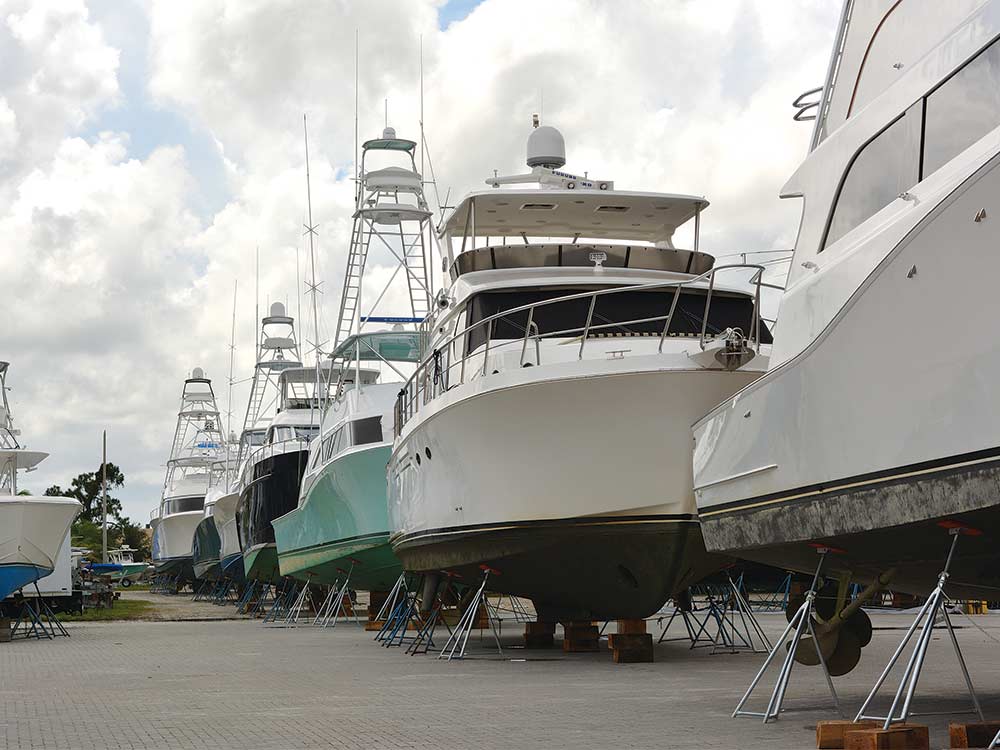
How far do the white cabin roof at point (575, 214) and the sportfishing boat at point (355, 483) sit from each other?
4.73 meters

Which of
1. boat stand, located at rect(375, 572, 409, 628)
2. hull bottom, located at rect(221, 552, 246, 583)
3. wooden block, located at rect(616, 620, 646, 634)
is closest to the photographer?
wooden block, located at rect(616, 620, 646, 634)

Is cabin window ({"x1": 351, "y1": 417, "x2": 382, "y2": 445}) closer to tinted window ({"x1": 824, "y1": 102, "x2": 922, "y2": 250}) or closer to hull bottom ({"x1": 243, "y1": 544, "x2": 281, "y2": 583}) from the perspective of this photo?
hull bottom ({"x1": 243, "y1": 544, "x2": 281, "y2": 583})

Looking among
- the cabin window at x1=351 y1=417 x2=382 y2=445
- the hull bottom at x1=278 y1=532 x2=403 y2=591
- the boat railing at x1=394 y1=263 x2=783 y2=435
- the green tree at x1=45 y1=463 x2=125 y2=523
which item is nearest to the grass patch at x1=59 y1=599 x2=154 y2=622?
the hull bottom at x1=278 y1=532 x2=403 y2=591

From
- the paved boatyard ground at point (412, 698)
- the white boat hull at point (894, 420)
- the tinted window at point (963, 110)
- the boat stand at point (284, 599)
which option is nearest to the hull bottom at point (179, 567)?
the boat stand at point (284, 599)

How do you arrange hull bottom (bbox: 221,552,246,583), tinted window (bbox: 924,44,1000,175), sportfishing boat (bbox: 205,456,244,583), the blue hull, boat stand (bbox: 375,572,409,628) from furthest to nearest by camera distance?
hull bottom (bbox: 221,552,246,583), sportfishing boat (bbox: 205,456,244,583), the blue hull, boat stand (bbox: 375,572,409,628), tinted window (bbox: 924,44,1000,175)

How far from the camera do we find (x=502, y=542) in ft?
43.5

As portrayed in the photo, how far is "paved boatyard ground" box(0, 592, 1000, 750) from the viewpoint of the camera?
27.4ft

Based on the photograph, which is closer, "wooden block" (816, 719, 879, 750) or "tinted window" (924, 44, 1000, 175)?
"tinted window" (924, 44, 1000, 175)

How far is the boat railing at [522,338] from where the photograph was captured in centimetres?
1205

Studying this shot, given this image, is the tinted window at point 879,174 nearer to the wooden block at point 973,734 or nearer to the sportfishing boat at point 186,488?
the wooden block at point 973,734

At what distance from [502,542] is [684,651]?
463 centimetres

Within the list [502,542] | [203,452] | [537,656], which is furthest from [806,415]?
[203,452]

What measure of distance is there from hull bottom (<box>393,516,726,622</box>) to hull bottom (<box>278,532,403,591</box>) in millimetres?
6325

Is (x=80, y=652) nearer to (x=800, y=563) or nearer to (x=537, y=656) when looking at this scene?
(x=537, y=656)
